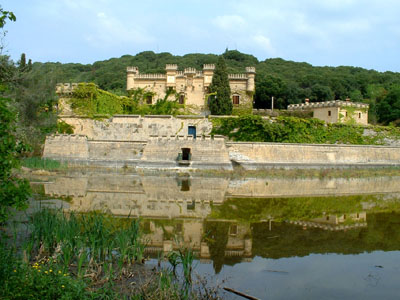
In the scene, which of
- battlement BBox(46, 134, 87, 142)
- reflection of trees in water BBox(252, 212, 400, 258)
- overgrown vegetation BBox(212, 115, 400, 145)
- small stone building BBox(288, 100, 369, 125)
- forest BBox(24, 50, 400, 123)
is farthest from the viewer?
forest BBox(24, 50, 400, 123)

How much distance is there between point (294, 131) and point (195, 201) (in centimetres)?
1600

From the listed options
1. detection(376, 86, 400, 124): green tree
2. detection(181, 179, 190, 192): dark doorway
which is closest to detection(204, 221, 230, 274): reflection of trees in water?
detection(181, 179, 190, 192): dark doorway

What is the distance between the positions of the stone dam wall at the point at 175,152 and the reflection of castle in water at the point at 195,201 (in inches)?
101

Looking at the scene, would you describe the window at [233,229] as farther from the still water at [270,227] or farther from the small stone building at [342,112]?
the small stone building at [342,112]

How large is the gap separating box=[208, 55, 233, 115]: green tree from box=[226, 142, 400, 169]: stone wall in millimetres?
11362

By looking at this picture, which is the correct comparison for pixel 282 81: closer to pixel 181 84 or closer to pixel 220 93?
pixel 220 93

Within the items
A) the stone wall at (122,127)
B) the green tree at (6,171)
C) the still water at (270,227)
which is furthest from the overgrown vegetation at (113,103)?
the green tree at (6,171)

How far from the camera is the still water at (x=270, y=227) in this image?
703cm

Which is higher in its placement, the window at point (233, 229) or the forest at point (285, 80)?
the forest at point (285, 80)

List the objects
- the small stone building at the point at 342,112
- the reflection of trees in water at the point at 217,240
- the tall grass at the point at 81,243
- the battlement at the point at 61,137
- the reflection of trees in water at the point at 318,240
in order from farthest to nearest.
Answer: the small stone building at the point at 342,112 < the battlement at the point at 61,137 < the reflection of trees in water at the point at 318,240 < the reflection of trees in water at the point at 217,240 < the tall grass at the point at 81,243

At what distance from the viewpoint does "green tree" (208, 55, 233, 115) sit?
37.4 m

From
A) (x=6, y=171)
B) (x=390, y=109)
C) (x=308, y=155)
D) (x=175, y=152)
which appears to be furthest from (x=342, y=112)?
(x=6, y=171)

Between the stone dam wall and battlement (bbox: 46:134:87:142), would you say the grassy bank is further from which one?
battlement (bbox: 46:134:87:142)

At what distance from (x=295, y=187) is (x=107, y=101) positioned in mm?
18675
